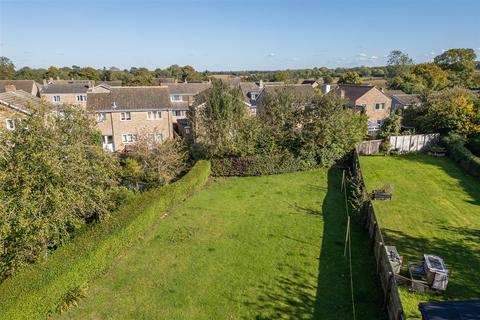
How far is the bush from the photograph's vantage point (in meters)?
30.5

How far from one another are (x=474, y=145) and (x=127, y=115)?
37291 millimetres

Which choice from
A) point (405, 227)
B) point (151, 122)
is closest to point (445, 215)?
point (405, 227)

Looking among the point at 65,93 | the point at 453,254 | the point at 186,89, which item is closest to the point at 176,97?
the point at 186,89

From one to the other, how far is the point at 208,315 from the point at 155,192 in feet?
32.7

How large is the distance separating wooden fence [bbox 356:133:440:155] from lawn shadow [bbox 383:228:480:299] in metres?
17.2

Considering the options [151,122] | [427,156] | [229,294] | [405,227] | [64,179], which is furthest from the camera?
[151,122]

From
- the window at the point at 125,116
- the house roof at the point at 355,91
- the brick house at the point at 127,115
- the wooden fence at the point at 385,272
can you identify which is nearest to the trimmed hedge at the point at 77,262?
the wooden fence at the point at 385,272

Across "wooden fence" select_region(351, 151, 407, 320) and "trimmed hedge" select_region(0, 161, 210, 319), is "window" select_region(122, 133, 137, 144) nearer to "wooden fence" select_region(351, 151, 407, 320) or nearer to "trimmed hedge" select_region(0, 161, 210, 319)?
"trimmed hedge" select_region(0, 161, 210, 319)

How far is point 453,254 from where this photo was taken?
49.2 feet

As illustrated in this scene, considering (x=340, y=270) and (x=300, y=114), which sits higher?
(x=300, y=114)

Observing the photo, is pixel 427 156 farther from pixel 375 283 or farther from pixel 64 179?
pixel 64 179

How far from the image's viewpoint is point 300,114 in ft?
98.2

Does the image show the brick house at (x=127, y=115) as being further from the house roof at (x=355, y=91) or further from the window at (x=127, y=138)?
the house roof at (x=355, y=91)

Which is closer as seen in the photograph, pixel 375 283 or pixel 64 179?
pixel 375 283
